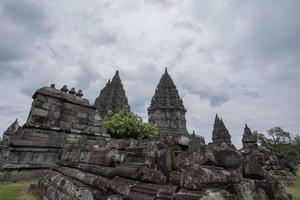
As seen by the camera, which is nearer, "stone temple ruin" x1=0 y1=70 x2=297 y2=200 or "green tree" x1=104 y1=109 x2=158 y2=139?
"stone temple ruin" x1=0 y1=70 x2=297 y2=200

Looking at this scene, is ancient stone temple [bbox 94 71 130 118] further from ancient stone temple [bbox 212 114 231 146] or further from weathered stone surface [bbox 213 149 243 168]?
weathered stone surface [bbox 213 149 243 168]

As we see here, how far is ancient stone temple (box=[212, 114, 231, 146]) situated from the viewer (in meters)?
73.1

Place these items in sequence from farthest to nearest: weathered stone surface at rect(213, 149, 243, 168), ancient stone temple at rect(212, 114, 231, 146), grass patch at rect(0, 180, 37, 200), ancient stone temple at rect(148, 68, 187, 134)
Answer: ancient stone temple at rect(212, 114, 231, 146) < ancient stone temple at rect(148, 68, 187, 134) < grass patch at rect(0, 180, 37, 200) < weathered stone surface at rect(213, 149, 243, 168)

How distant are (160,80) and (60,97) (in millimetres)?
62901

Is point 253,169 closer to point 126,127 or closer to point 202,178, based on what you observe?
point 202,178

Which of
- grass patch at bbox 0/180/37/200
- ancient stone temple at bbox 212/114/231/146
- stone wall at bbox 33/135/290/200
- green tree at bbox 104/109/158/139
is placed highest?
ancient stone temple at bbox 212/114/231/146

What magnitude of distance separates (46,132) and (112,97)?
2497 inches

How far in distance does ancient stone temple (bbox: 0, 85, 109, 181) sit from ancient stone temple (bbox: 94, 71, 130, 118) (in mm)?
56154

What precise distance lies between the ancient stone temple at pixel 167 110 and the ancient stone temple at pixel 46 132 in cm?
4910

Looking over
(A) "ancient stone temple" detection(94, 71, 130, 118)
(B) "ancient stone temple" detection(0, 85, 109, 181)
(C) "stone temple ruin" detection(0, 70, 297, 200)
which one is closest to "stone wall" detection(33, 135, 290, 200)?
(C) "stone temple ruin" detection(0, 70, 297, 200)

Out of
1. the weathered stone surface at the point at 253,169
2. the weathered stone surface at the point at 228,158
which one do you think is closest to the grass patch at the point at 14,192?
the weathered stone surface at the point at 228,158

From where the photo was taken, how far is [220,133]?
74.7 m

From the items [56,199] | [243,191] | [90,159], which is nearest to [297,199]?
[243,191]

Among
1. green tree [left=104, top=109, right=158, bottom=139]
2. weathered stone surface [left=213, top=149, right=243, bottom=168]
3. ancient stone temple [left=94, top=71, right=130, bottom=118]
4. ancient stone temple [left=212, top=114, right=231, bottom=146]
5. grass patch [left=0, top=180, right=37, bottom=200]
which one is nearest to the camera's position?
weathered stone surface [left=213, top=149, right=243, bottom=168]
